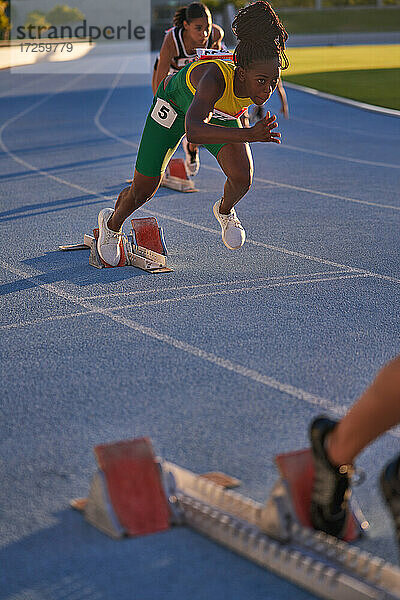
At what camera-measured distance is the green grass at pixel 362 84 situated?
21.2m

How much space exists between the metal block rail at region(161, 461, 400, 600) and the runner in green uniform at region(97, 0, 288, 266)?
2.35 meters

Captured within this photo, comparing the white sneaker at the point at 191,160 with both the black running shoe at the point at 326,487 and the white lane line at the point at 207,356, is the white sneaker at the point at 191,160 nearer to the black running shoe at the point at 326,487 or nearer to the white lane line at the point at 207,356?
the white lane line at the point at 207,356

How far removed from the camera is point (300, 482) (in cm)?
314

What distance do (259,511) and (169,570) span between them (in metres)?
0.37

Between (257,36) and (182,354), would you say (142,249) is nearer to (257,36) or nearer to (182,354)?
(182,354)

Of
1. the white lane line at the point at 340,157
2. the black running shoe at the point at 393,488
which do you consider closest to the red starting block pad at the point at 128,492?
the black running shoe at the point at 393,488

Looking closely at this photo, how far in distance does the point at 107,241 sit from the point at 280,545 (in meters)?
4.19

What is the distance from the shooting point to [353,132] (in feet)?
53.2

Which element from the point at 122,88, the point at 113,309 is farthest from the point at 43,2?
the point at 113,309

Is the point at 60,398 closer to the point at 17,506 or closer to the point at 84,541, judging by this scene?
the point at 17,506

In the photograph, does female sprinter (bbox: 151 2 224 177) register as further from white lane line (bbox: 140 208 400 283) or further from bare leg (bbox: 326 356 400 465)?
bare leg (bbox: 326 356 400 465)

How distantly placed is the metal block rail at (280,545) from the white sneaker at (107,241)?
11.9ft

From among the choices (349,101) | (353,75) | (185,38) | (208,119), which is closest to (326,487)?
(208,119)

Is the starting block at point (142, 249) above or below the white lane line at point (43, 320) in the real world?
above
